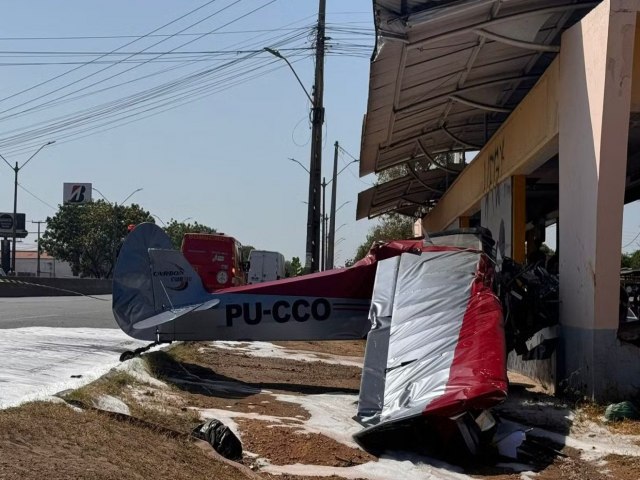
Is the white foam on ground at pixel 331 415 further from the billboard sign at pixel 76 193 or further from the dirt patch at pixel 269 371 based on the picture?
the billboard sign at pixel 76 193

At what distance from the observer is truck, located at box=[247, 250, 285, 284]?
38.9 m

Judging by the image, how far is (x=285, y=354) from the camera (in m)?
14.3


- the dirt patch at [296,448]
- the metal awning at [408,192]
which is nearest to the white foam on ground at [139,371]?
the dirt patch at [296,448]

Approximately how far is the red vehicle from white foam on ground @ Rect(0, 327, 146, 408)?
11.4 metres

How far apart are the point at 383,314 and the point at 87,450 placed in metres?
3.97

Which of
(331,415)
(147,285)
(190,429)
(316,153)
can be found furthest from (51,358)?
(316,153)

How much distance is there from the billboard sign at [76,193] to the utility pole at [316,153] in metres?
57.1

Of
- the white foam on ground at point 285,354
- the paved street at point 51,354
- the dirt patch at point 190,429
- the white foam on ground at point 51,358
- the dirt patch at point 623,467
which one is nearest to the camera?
the dirt patch at point 190,429

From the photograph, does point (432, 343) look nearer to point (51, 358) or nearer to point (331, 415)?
point (331, 415)

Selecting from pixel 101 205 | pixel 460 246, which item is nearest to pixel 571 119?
pixel 460 246

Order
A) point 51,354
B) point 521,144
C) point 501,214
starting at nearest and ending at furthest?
point 51,354 → point 521,144 → point 501,214

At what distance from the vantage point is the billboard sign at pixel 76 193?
74.3 m

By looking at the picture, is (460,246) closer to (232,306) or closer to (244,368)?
(232,306)

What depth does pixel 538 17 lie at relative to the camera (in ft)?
33.4
